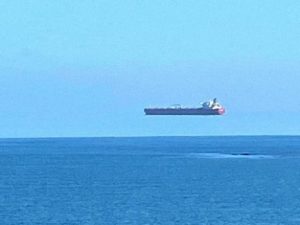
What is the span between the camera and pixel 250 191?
8750 centimetres

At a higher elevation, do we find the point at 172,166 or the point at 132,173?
the point at 172,166

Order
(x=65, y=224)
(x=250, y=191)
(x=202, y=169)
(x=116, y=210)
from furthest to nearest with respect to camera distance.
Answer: (x=202, y=169), (x=250, y=191), (x=116, y=210), (x=65, y=224)

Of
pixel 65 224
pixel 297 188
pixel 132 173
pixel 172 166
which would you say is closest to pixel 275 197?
pixel 297 188

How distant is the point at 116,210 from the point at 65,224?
7.83 meters

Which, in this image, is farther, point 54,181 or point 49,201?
point 54,181

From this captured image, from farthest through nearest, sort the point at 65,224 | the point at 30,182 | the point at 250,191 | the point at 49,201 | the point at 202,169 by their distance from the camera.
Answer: the point at 202,169 < the point at 30,182 < the point at 250,191 < the point at 49,201 < the point at 65,224

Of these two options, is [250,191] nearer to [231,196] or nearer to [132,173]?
[231,196]

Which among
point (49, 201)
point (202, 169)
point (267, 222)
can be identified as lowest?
point (267, 222)

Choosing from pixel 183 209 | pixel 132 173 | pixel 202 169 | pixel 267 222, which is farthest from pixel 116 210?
pixel 202 169

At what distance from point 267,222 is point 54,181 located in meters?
38.5

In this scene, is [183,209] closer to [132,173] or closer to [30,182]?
[30,182]

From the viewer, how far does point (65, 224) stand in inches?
2576

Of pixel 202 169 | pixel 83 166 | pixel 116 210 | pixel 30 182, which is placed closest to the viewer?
pixel 116 210

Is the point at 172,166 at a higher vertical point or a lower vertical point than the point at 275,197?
higher
